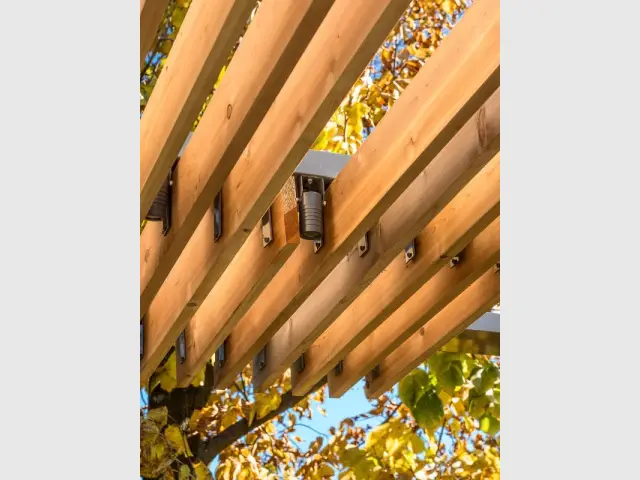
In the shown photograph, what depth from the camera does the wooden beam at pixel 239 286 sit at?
2.88 m

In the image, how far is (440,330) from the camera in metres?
3.44

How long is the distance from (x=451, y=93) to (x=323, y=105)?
0.26 metres

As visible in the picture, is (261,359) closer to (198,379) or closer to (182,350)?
(182,350)

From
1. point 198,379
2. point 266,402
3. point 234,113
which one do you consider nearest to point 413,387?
point 266,402

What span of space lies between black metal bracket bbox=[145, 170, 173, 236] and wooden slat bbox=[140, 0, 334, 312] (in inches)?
0.9

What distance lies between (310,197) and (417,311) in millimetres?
672

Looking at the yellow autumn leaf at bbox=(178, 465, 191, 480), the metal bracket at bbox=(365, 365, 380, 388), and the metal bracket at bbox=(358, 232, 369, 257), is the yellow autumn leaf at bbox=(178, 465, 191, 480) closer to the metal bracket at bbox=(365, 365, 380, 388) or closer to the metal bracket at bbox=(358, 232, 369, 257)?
the metal bracket at bbox=(365, 365, 380, 388)

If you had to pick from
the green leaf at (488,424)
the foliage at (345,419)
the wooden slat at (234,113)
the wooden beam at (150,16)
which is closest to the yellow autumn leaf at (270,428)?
the foliage at (345,419)

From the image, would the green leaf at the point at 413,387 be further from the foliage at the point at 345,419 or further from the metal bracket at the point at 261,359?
the metal bracket at the point at 261,359

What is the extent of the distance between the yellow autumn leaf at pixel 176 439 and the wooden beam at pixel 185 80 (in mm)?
3473
